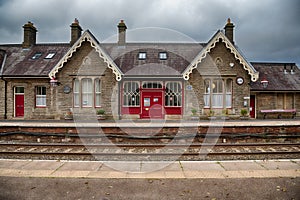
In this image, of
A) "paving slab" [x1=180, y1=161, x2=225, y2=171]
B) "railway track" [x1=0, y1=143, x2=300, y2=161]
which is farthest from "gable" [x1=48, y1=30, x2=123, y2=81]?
"paving slab" [x1=180, y1=161, x2=225, y2=171]

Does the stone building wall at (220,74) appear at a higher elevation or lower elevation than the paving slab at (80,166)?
higher

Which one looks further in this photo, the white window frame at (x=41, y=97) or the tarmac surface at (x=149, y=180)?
the white window frame at (x=41, y=97)

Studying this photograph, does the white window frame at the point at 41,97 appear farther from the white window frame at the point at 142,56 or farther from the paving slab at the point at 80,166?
the paving slab at the point at 80,166

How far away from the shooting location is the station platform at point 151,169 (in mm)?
5980

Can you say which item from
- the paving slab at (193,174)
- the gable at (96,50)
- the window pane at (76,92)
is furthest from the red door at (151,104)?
the paving slab at (193,174)

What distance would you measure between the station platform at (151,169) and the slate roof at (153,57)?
429 inches

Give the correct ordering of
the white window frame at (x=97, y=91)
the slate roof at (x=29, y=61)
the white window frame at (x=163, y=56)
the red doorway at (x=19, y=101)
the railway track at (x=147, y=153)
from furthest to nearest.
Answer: the white window frame at (x=163, y=56)
the red doorway at (x=19, y=101)
the slate roof at (x=29, y=61)
the white window frame at (x=97, y=91)
the railway track at (x=147, y=153)

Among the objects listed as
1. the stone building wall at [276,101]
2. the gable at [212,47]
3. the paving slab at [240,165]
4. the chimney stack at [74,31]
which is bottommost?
the paving slab at [240,165]

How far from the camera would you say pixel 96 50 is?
16609 millimetres

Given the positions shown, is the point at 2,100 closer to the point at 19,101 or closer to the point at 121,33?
the point at 19,101

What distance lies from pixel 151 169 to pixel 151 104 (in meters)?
10.7

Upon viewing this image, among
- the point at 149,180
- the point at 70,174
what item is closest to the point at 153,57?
the point at 70,174

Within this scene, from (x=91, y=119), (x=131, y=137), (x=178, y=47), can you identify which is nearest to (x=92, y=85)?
(x=91, y=119)

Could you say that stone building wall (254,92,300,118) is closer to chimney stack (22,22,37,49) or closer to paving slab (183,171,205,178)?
paving slab (183,171,205,178)
